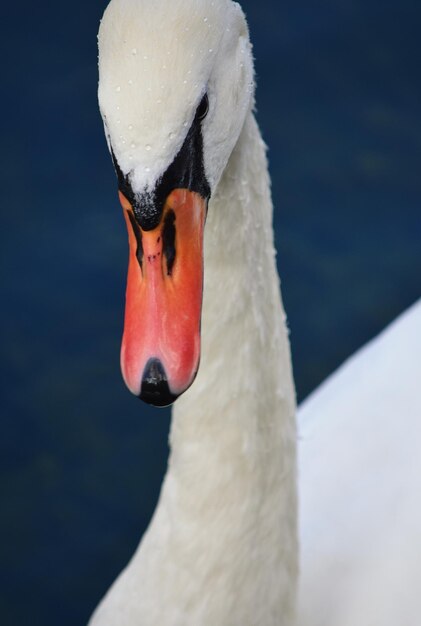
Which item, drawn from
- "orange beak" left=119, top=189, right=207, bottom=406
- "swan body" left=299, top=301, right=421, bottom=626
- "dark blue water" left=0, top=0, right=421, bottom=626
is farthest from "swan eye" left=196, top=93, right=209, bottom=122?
"dark blue water" left=0, top=0, right=421, bottom=626

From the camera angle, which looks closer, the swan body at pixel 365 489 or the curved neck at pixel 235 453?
the curved neck at pixel 235 453

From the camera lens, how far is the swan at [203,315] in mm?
1454

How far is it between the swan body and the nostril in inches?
45.2

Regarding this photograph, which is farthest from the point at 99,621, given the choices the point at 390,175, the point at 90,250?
the point at 390,175

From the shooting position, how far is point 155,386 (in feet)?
4.78

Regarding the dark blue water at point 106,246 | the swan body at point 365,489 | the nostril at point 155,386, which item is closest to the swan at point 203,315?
the nostril at point 155,386

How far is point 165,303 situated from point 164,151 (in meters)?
0.20

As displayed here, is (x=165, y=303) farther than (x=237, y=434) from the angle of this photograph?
No

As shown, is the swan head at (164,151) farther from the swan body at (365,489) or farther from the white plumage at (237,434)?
the swan body at (365,489)

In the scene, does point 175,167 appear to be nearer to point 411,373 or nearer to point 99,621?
point 99,621

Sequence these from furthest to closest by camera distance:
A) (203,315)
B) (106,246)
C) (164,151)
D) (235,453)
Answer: (106,246)
(235,453)
(203,315)
(164,151)

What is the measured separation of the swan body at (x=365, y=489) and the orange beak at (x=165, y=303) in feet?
3.78

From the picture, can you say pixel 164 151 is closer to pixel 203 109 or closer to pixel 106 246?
pixel 203 109

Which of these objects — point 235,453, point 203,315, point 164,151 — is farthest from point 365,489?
point 164,151
